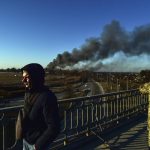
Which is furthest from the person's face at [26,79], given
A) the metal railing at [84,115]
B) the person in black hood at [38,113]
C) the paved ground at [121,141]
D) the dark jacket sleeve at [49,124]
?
the paved ground at [121,141]

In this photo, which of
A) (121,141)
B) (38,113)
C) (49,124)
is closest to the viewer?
(49,124)

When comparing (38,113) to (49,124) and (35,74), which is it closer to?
(49,124)

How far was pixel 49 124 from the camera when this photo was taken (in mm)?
4656

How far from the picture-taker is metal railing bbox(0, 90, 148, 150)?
8.50 metres

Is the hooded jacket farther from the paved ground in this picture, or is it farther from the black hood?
Result: the paved ground

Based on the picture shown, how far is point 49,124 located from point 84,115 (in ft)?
25.3

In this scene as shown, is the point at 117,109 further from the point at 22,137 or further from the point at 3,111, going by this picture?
the point at 22,137

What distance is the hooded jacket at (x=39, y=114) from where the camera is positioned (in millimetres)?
4656

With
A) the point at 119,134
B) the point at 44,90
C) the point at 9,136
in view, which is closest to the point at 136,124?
the point at 119,134

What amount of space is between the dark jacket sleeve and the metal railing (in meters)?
3.36

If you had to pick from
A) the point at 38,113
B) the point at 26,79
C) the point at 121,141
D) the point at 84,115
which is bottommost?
the point at 121,141

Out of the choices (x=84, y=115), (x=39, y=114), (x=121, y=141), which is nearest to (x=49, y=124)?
(x=39, y=114)

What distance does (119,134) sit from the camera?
13.7m

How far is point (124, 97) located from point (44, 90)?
→ 12613 millimetres
